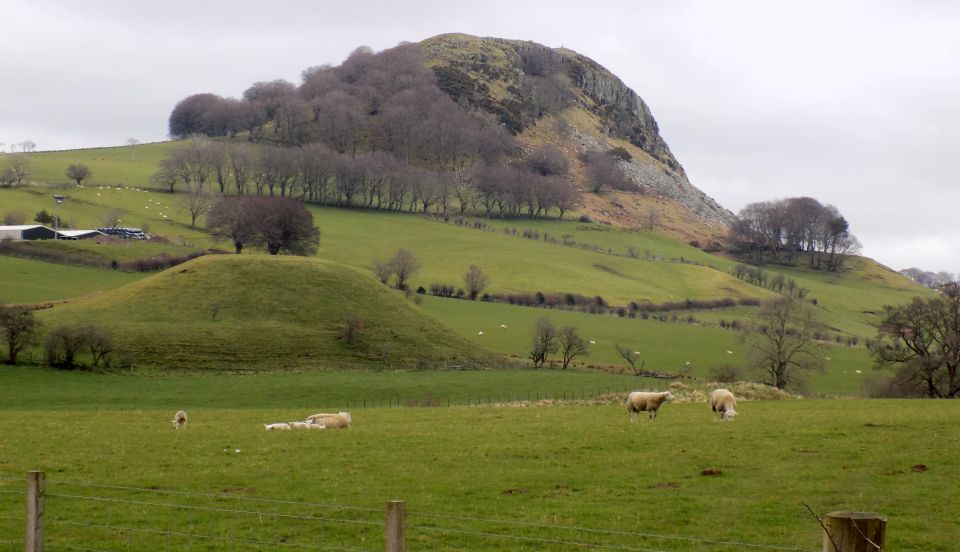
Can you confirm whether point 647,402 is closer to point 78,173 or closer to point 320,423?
point 320,423

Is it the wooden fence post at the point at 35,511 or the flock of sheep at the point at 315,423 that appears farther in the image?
the flock of sheep at the point at 315,423

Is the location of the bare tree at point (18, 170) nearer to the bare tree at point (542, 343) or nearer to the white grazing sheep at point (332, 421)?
the bare tree at point (542, 343)

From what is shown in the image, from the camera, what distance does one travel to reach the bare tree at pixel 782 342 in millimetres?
74125

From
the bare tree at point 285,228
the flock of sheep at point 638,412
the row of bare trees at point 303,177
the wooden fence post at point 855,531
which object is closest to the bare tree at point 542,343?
the flock of sheep at point 638,412

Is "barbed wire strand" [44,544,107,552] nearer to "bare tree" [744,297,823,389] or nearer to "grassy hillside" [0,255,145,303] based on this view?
"bare tree" [744,297,823,389]

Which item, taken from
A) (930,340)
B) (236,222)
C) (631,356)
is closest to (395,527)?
(930,340)

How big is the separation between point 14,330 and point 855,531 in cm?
7001

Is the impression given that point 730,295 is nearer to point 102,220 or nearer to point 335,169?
point 335,169

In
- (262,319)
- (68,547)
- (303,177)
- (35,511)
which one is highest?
(303,177)

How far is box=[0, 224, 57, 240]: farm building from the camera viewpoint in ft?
422

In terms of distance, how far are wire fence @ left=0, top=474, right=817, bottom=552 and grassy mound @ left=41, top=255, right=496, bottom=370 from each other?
54.5 metres

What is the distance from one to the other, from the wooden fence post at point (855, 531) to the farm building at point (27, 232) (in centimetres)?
13442

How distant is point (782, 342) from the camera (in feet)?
245

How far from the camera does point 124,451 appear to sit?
27875 millimetres
